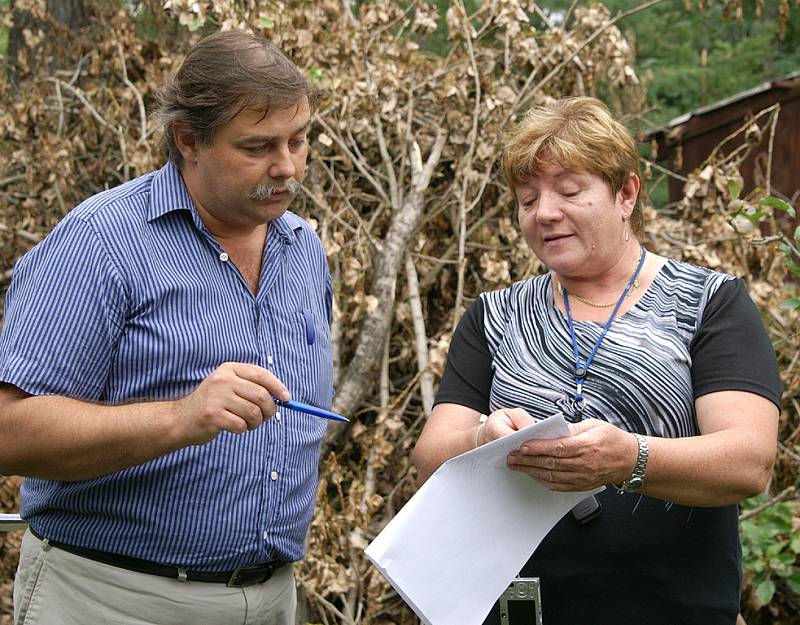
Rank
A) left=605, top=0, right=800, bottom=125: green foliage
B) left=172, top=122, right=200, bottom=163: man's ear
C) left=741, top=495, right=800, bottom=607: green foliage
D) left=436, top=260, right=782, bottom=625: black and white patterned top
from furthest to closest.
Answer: left=605, top=0, right=800, bottom=125: green foliage
left=741, top=495, right=800, bottom=607: green foliage
left=172, top=122, right=200, bottom=163: man's ear
left=436, top=260, right=782, bottom=625: black and white patterned top

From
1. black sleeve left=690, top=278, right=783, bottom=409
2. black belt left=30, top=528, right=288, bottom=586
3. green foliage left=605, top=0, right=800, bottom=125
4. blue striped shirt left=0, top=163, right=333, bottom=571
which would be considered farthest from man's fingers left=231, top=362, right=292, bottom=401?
green foliage left=605, top=0, right=800, bottom=125

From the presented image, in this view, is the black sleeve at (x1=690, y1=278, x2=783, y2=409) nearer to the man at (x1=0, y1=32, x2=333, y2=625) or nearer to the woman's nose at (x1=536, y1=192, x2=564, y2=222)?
the woman's nose at (x1=536, y1=192, x2=564, y2=222)

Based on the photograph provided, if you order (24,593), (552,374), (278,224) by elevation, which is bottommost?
(24,593)

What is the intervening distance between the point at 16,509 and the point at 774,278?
152 inches

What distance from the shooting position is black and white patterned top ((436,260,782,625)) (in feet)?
7.34

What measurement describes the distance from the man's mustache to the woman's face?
600 mm

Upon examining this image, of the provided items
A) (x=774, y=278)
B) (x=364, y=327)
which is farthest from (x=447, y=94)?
(x=774, y=278)

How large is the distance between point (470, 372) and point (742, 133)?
9.58 meters

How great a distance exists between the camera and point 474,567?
2125mm

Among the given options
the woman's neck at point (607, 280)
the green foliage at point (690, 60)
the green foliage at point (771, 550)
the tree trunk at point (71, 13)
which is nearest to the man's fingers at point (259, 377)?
the woman's neck at point (607, 280)

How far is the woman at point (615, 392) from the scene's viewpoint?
82.6 inches

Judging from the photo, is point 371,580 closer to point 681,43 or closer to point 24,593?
point 24,593

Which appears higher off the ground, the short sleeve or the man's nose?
the man's nose

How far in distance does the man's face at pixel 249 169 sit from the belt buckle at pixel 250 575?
2.86 ft
